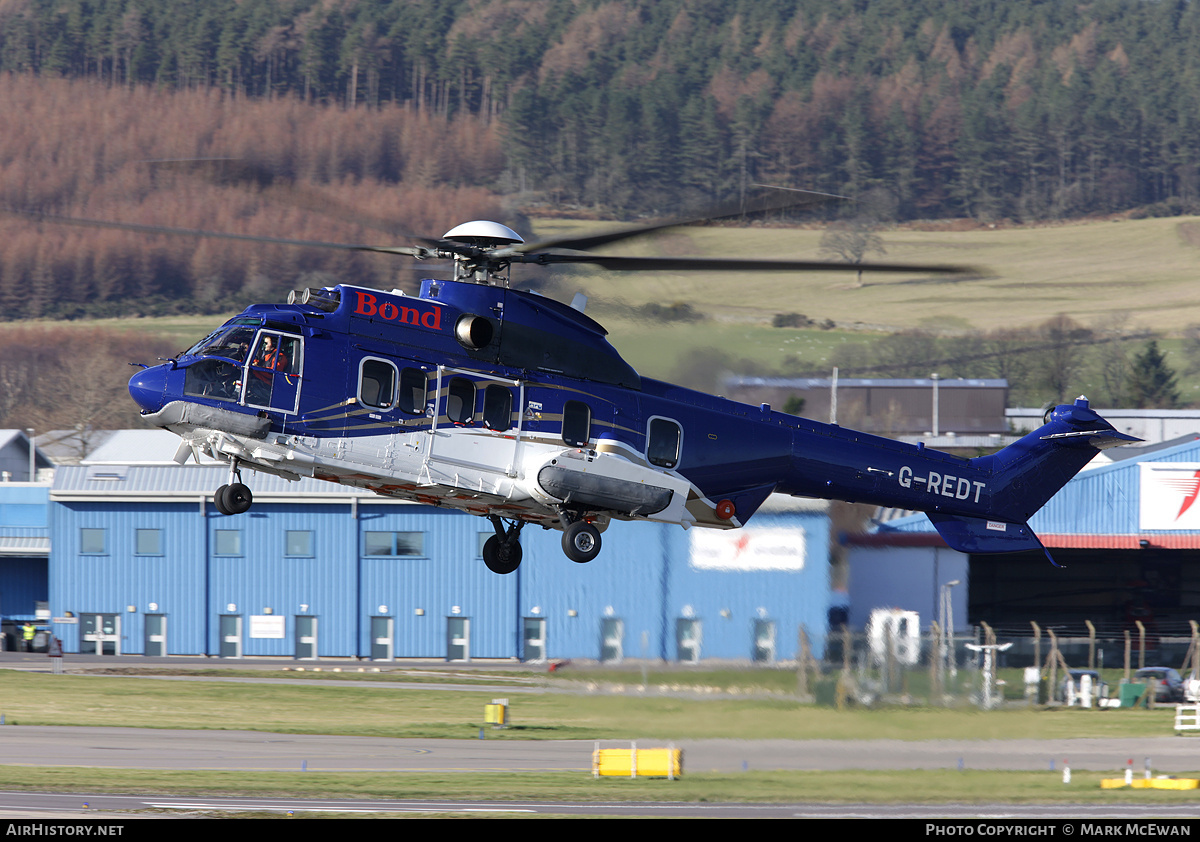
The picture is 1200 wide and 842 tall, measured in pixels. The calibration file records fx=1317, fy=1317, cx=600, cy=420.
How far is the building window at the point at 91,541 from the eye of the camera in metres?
46.1

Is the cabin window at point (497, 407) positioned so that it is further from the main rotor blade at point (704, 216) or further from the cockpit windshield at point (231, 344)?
the cockpit windshield at point (231, 344)

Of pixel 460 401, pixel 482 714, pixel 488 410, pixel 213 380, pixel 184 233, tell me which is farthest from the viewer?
pixel 482 714

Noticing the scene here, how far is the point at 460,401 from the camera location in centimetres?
1697

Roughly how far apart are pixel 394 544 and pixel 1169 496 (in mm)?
25842

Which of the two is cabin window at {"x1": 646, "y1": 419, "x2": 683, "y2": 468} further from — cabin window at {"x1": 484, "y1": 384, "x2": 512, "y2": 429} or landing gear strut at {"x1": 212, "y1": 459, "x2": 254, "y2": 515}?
landing gear strut at {"x1": 212, "y1": 459, "x2": 254, "y2": 515}

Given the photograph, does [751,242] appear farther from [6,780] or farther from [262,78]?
[6,780]

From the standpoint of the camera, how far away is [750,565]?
30672mm

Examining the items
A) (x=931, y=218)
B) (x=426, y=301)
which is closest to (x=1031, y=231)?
(x=931, y=218)

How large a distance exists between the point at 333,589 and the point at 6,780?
19.9 metres

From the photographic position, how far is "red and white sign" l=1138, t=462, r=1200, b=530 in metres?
43.5

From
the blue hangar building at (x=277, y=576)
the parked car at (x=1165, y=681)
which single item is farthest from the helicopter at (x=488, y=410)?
the blue hangar building at (x=277, y=576)

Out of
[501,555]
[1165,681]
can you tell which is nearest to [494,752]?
[501,555]

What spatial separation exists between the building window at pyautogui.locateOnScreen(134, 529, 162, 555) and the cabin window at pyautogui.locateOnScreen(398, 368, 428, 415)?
1252 inches

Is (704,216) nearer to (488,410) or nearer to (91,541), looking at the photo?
(488,410)
